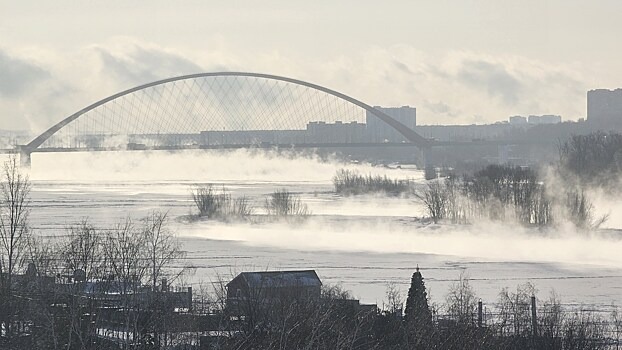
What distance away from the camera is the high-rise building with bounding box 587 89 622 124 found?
103713mm

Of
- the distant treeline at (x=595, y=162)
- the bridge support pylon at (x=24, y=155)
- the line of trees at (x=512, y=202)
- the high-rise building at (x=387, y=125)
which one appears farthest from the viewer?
the high-rise building at (x=387, y=125)

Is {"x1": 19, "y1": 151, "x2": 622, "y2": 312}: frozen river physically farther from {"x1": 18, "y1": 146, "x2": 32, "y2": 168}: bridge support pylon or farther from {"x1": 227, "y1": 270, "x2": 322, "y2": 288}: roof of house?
{"x1": 18, "y1": 146, "x2": 32, "y2": 168}: bridge support pylon

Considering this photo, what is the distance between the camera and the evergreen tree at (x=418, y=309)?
13453 millimetres

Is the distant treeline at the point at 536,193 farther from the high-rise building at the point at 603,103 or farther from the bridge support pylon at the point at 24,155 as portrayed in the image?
the high-rise building at the point at 603,103

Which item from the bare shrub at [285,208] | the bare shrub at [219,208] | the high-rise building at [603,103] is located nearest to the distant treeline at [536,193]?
the bare shrub at [285,208]

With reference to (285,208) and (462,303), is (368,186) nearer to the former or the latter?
(285,208)

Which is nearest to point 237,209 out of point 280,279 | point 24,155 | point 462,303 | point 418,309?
point 280,279

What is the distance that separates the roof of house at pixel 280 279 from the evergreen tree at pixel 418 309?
3.01 meters

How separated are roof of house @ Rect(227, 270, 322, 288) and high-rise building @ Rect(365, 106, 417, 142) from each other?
217ft

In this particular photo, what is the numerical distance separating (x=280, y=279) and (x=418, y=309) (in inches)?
199

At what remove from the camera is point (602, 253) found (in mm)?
31766

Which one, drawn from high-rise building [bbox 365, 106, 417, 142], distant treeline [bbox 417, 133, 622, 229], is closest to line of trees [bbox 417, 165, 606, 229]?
distant treeline [bbox 417, 133, 622, 229]

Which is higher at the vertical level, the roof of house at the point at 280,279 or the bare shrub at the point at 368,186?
the bare shrub at the point at 368,186

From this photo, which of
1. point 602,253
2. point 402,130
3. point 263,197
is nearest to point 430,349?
point 602,253
